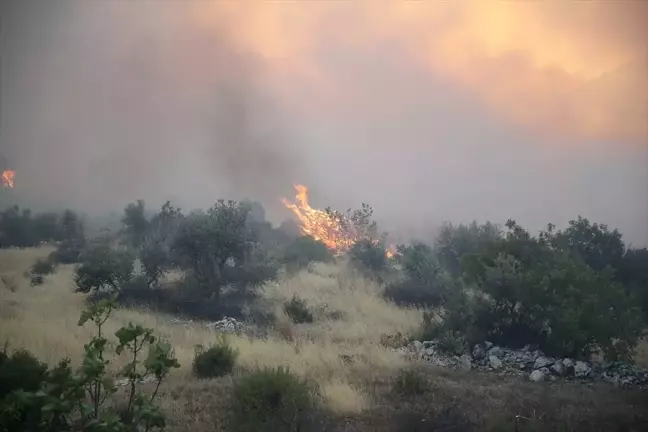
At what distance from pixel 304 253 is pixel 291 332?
1053cm

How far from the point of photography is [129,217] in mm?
22312

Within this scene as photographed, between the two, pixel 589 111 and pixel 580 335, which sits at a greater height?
pixel 589 111

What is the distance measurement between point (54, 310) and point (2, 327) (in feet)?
6.58

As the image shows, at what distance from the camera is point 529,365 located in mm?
8062

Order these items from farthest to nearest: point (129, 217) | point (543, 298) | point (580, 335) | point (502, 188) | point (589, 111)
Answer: point (502, 188) → point (129, 217) → point (589, 111) → point (543, 298) → point (580, 335)

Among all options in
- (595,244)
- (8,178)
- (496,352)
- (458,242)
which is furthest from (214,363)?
(8,178)

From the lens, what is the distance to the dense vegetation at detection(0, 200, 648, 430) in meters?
4.26

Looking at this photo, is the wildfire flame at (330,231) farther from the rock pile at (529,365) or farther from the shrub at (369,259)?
the rock pile at (529,365)

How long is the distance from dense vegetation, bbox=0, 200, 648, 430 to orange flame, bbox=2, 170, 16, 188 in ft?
6.99

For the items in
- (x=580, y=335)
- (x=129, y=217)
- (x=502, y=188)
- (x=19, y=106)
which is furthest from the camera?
(x=502, y=188)

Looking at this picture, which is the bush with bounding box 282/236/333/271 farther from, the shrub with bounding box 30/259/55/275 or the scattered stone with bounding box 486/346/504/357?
the scattered stone with bounding box 486/346/504/357

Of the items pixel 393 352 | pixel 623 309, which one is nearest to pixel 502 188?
pixel 623 309

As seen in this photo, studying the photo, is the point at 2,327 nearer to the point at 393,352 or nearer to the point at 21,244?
the point at 393,352

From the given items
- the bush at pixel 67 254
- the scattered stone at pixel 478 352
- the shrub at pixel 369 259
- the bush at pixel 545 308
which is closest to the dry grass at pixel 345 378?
the scattered stone at pixel 478 352
